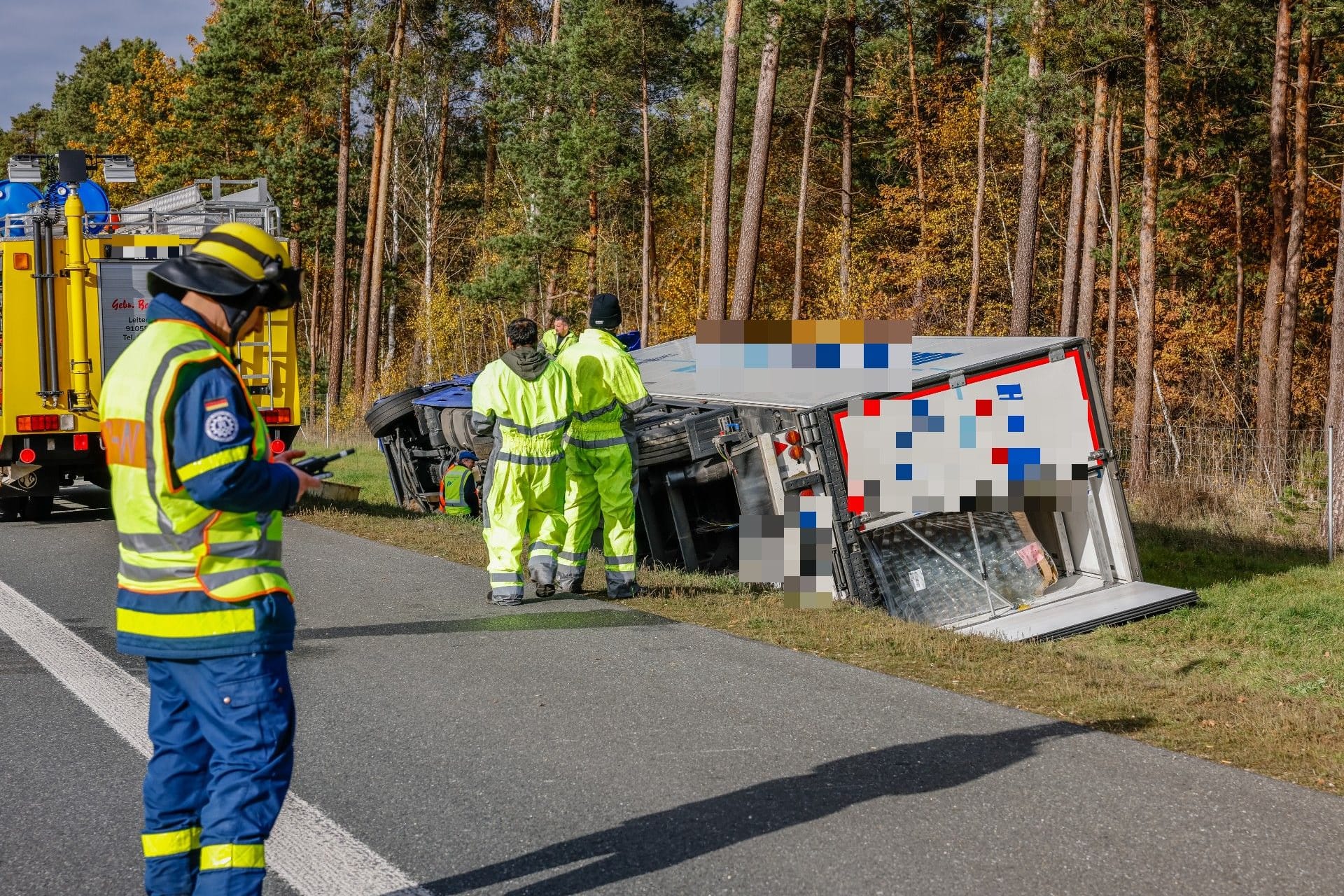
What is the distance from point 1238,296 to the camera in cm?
3120

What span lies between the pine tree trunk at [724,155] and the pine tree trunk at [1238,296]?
47.2 ft

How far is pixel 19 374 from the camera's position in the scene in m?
12.9

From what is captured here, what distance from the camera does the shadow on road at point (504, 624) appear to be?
7523 millimetres

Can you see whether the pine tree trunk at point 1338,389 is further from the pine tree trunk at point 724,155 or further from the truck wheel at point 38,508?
the truck wheel at point 38,508

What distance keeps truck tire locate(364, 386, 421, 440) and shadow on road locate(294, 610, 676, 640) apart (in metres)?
6.10

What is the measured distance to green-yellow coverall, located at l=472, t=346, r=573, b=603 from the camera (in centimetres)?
827

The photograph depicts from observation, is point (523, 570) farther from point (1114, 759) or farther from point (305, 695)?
point (1114, 759)

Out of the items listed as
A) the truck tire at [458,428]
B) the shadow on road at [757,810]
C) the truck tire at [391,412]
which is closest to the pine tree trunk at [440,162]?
the truck tire at [391,412]

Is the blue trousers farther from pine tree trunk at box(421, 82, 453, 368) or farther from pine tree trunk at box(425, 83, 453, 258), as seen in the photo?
pine tree trunk at box(425, 83, 453, 258)

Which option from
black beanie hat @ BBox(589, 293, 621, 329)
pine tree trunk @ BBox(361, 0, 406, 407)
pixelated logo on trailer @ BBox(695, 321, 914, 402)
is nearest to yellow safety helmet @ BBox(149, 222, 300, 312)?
black beanie hat @ BBox(589, 293, 621, 329)

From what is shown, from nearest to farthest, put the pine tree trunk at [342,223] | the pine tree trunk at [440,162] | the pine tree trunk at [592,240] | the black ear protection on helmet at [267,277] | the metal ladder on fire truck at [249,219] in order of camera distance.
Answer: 1. the black ear protection on helmet at [267,277]
2. the metal ladder on fire truck at [249,219]
3. the pine tree trunk at [342,223]
4. the pine tree trunk at [592,240]
5. the pine tree trunk at [440,162]

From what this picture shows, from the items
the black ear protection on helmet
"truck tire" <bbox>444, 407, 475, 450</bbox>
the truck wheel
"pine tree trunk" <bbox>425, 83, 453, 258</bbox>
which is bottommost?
the truck wheel

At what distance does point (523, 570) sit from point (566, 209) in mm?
27215

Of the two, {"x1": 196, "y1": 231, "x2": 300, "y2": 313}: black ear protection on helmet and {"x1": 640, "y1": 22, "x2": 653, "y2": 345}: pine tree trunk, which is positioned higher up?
{"x1": 640, "y1": 22, "x2": 653, "y2": 345}: pine tree trunk
